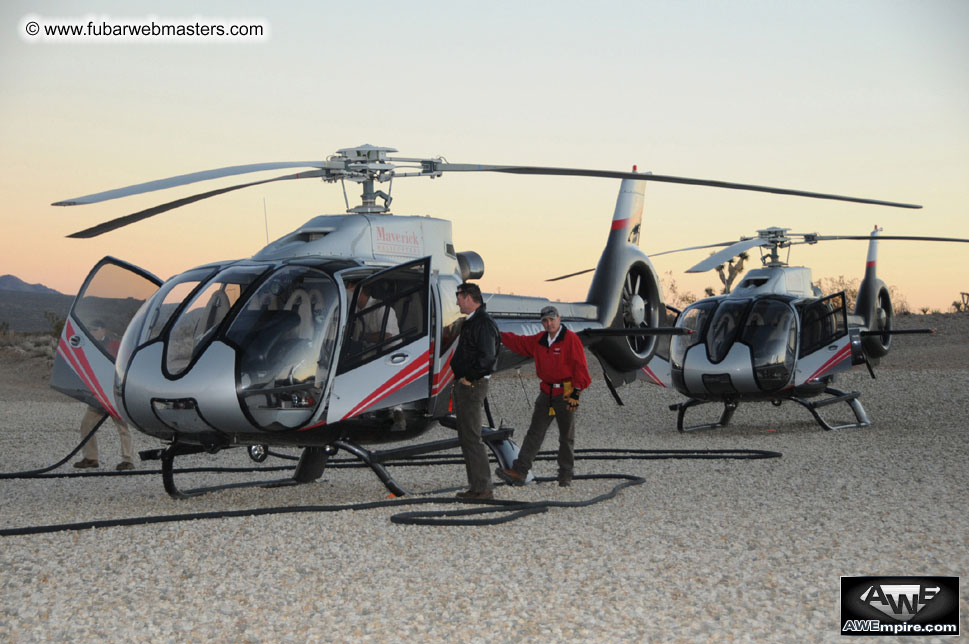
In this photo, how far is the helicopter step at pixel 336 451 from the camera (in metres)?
A: 7.51

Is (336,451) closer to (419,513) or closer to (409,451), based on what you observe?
(409,451)

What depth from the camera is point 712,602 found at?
478 cm

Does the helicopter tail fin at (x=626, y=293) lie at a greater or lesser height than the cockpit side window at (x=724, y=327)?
greater

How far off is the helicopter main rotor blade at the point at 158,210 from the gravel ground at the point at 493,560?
208 cm

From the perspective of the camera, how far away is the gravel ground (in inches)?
177

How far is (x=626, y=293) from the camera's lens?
11.8 meters

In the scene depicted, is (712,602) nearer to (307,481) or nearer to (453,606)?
(453,606)

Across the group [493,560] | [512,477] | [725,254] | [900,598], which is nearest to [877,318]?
[725,254]

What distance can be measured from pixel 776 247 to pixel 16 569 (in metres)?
13.1

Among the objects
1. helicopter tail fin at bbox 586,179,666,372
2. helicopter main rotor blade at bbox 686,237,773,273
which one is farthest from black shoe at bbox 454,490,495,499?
helicopter main rotor blade at bbox 686,237,773,273

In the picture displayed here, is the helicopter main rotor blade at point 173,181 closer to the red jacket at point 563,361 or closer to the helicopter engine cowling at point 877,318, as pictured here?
the red jacket at point 563,361

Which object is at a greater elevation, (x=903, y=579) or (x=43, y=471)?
(x=903, y=579)

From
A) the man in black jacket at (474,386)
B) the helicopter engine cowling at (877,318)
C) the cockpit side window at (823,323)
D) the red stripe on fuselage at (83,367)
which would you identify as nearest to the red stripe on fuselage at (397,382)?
the man in black jacket at (474,386)

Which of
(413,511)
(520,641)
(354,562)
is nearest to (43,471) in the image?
(413,511)
